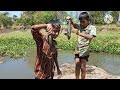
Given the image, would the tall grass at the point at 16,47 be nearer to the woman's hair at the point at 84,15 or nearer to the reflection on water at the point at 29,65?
the reflection on water at the point at 29,65

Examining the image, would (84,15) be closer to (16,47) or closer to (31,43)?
(31,43)

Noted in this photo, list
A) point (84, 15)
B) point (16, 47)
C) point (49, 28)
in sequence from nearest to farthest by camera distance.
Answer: point (49, 28) → point (84, 15) → point (16, 47)

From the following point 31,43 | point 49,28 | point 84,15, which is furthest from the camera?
point 31,43

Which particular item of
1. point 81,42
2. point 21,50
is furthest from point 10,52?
point 81,42

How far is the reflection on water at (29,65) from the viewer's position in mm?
4887

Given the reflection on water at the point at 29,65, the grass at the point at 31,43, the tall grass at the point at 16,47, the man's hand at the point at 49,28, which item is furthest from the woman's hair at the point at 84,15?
the tall grass at the point at 16,47

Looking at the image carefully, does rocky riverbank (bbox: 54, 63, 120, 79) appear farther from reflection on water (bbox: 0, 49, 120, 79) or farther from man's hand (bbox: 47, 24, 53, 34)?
man's hand (bbox: 47, 24, 53, 34)

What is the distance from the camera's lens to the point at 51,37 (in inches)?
112

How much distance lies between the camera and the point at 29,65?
226 inches

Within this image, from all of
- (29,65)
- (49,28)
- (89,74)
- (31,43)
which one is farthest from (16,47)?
(49,28)

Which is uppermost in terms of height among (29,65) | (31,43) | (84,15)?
(84,15)

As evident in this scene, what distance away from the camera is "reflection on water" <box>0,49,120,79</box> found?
16.0 ft

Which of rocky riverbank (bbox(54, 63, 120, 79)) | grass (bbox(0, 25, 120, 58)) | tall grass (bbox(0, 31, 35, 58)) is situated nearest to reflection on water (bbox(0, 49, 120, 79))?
grass (bbox(0, 25, 120, 58))

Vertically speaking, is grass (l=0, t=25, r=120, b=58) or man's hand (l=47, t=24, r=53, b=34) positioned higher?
man's hand (l=47, t=24, r=53, b=34)
